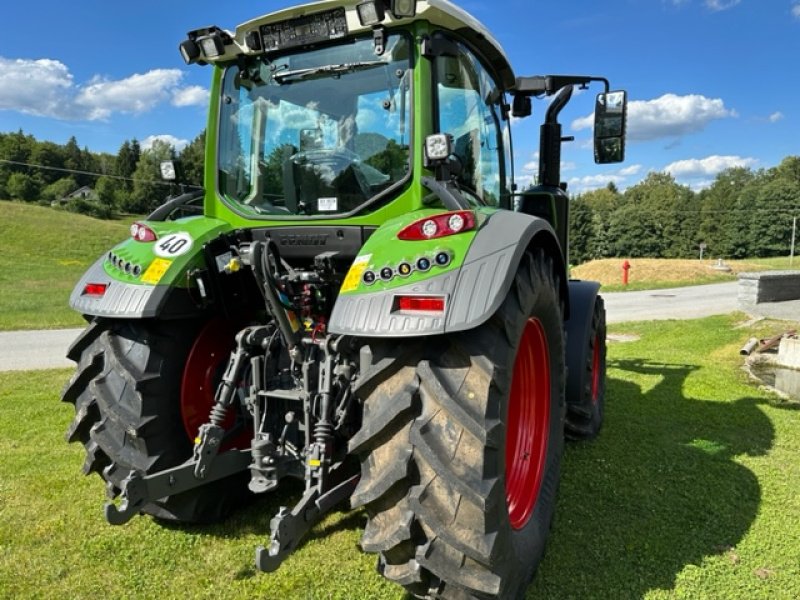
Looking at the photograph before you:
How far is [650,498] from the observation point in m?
3.66

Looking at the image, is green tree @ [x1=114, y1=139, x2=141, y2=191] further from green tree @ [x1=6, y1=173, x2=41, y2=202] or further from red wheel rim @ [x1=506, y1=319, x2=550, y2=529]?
red wheel rim @ [x1=506, y1=319, x2=550, y2=529]

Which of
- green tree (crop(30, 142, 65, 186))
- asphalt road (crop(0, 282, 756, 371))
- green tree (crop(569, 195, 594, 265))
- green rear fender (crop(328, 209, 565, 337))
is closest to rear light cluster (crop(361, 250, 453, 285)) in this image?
green rear fender (crop(328, 209, 565, 337))

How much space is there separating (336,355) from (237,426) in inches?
33.6

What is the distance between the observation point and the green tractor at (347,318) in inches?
82.3

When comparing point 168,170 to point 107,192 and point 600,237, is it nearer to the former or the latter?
point 107,192

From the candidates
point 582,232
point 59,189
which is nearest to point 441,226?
point 582,232

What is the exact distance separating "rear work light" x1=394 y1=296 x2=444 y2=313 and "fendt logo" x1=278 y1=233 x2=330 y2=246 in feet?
2.79

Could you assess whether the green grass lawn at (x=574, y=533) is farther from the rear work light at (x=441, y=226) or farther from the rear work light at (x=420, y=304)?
the rear work light at (x=441, y=226)

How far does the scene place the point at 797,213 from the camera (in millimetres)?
61875

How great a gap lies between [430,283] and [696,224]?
2969 inches

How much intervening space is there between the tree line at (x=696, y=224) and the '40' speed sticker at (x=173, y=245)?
59.1 meters

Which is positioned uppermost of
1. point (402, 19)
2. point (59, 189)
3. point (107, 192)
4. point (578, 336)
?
point (59, 189)

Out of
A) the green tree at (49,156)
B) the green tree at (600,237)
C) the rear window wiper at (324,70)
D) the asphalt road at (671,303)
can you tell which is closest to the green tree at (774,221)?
the green tree at (600,237)

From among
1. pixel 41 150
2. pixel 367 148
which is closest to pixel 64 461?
pixel 367 148
